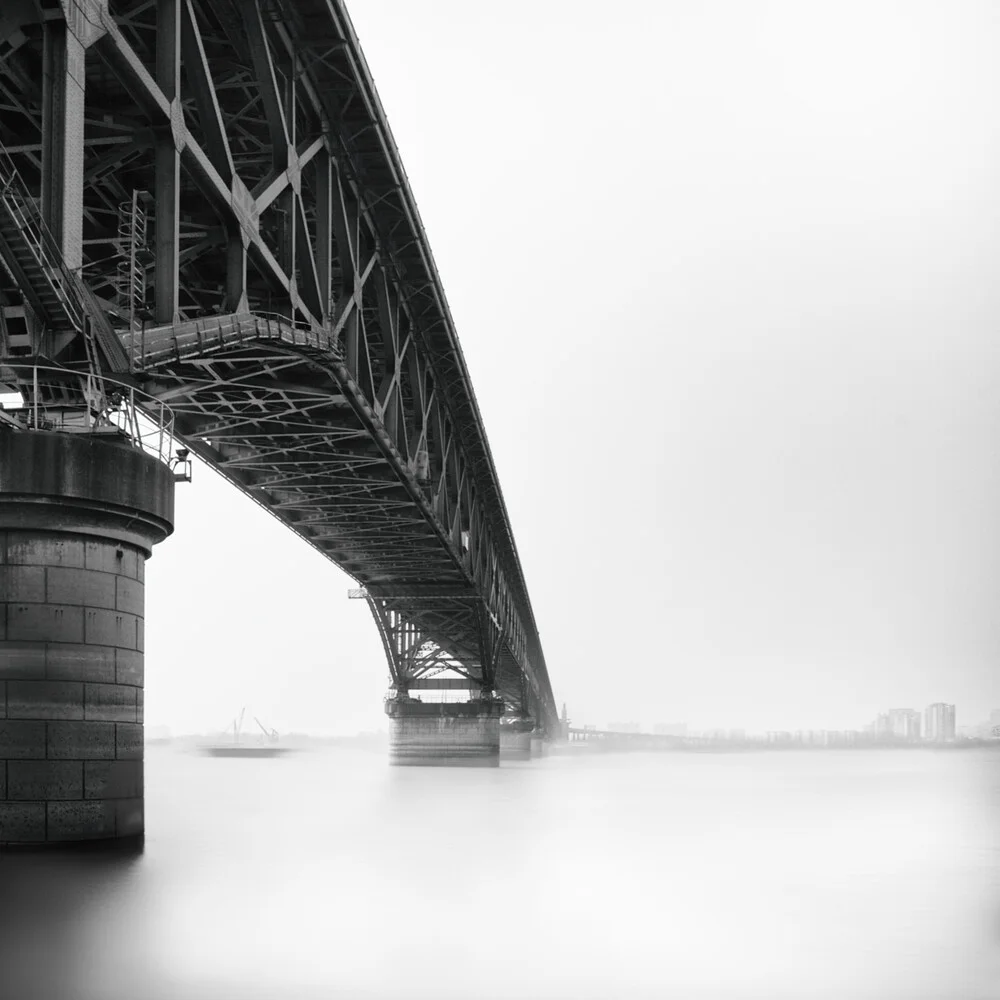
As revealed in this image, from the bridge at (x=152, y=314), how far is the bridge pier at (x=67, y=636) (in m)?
0.03

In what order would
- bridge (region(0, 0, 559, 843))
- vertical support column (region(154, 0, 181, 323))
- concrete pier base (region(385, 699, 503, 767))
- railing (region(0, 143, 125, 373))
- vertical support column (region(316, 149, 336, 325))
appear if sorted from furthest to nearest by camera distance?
concrete pier base (region(385, 699, 503, 767))
vertical support column (region(316, 149, 336, 325))
vertical support column (region(154, 0, 181, 323))
bridge (region(0, 0, 559, 843))
railing (region(0, 143, 125, 373))

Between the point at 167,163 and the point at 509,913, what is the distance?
11990 millimetres

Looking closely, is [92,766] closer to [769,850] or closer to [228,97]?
[769,850]

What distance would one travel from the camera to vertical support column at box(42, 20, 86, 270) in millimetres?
17188

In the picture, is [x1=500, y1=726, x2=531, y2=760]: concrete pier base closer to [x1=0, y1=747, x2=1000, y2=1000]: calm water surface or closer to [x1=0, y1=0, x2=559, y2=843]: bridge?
[x1=0, y1=0, x2=559, y2=843]: bridge

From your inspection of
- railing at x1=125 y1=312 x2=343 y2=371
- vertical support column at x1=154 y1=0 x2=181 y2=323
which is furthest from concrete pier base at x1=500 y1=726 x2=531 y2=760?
vertical support column at x1=154 y1=0 x2=181 y2=323

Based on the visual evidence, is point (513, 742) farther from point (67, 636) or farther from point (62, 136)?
point (62, 136)

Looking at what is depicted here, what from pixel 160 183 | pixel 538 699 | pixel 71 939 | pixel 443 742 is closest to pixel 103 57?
pixel 160 183

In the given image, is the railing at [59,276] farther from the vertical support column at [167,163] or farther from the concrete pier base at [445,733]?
the concrete pier base at [445,733]

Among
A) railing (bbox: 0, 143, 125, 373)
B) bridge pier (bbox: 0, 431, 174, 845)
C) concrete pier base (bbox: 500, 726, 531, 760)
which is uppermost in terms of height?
railing (bbox: 0, 143, 125, 373)

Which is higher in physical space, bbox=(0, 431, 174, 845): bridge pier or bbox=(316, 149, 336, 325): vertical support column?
bbox=(316, 149, 336, 325): vertical support column

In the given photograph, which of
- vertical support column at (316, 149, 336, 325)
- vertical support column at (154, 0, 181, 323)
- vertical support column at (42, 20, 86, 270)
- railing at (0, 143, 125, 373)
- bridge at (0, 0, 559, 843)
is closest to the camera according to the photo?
railing at (0, 143, 125, 373)

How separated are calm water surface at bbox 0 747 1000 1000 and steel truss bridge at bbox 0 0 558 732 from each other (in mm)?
7087

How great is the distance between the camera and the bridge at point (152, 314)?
717 inches
